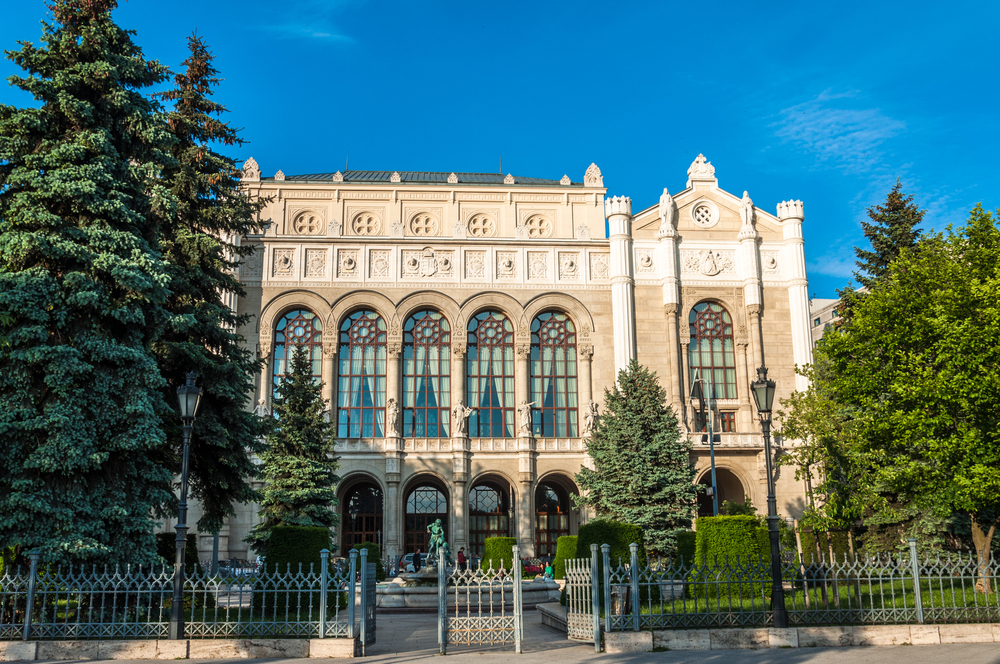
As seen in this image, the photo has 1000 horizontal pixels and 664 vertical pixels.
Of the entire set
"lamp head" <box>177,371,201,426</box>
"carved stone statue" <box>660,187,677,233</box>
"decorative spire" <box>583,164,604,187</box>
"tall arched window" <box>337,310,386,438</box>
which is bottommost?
"lamp head" <box>177,371,201,426</box>

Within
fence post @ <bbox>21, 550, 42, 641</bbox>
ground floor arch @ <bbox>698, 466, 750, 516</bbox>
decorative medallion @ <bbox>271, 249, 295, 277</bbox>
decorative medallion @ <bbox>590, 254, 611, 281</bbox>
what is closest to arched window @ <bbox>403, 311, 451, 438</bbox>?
decorative medallion @ <bbox>271, 249, 295, 277</bbox>

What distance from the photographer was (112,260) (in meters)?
16.5

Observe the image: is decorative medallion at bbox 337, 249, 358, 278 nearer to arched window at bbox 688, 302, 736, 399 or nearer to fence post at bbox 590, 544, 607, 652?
arched window at bbox 688, 302, 736, 399

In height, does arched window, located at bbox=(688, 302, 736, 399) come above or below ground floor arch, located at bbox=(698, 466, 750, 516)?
above

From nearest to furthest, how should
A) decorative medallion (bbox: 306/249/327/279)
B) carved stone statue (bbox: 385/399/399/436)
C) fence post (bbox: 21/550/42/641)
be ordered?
fence post (bbox: 21/550/42/641)
carved stone statue (bbox: 385/399/399/436)
decorative medallion (bbox: 306/249/327/279)

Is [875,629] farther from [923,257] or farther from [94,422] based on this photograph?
[94,422]

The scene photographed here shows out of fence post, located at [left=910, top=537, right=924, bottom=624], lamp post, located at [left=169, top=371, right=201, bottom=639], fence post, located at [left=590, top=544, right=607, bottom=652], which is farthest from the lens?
fence post, located at [left=910, top=537, right=924, bottom=624]

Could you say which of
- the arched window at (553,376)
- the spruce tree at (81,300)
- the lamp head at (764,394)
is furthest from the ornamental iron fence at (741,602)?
the arched window at (553,376)

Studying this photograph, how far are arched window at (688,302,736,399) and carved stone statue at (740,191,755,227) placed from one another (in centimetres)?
479

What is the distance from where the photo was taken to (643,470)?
31.7 m

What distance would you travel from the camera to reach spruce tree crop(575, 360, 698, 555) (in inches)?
1227

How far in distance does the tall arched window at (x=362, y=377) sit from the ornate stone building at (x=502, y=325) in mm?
77

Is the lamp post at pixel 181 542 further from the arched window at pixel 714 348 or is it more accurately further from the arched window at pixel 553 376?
the arched window at pixel 714 348

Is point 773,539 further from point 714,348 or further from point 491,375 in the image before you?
point 714,348
